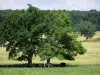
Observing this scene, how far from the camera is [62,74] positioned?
45719mm

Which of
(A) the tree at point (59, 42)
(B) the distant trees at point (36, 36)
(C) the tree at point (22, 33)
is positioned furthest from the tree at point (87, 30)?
(C) the tree at point (22, 33)

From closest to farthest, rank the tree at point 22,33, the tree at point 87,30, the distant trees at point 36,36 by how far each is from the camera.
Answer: the tree at point 22,33 → the distant trees at point 36,36 → the tree at point 87,30

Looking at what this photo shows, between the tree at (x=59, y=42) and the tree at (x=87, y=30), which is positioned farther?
the tree at (x=87, y=30)

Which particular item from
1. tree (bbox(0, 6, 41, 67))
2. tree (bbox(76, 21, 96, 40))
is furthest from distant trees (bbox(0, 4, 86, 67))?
tree (bbox(76, 21, 96, 40))

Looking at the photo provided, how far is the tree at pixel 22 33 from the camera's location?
63.4 metres

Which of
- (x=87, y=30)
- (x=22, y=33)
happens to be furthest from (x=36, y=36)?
(x=87, y=30)

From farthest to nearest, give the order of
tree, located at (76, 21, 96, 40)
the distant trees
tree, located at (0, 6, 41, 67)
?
tree, located at (76, 21, 96, 40) < the distant trees < tree, located at (0, 6, 41, 67)

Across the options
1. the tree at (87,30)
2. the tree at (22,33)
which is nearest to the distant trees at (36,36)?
the tree at (22,33)

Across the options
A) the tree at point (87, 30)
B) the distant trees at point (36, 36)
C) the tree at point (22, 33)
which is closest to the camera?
the tree at point (22, 33)

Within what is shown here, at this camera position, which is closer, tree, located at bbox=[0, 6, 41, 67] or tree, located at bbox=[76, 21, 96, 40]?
tree, located at bbox=[0, 6, 41, 67]

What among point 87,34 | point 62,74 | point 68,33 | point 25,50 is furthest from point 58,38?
point 87,34

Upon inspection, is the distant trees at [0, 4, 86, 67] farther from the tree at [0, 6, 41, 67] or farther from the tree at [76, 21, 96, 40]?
the tree at [76, 21, 96, 40]

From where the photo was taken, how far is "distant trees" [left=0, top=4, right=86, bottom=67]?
6356 centimetres

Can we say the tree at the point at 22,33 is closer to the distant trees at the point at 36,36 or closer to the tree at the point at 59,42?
the distant trees at the point at 36,36
